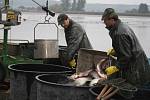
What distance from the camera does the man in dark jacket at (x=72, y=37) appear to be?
702 cm

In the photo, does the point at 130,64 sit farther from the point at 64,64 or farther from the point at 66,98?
the point at 64,64

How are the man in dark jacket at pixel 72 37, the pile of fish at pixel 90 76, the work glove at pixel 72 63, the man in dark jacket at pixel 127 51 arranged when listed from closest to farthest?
1. the man in dark jacket at pixel 127 51
2. the pile of fish at pixel 90 76
3. the man in dark jacket at pixel 72 37
4. the work glove at pixel 72 63

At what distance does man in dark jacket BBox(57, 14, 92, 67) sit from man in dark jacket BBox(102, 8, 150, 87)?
177 centimetres

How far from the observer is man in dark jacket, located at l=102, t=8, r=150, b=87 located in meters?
5.17

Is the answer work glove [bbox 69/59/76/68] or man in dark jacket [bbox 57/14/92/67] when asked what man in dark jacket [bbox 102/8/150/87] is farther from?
work glove [bbox 69/59/76/68]

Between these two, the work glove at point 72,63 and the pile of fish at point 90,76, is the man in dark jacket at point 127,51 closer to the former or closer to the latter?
the pile of fish at point 90,76

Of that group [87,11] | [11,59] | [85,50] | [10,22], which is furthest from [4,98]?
[87,11]

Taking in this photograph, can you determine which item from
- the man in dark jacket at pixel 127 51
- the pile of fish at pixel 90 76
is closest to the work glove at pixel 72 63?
the pile of fish at pixel 90 76

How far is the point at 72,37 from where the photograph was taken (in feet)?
23.5

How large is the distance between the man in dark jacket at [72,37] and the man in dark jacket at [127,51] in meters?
1.77

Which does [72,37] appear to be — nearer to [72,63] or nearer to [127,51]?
[72,63]

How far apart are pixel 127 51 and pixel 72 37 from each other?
2.11m

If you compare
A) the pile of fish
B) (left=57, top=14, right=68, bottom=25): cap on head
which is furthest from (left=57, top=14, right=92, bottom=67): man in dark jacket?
the pile of fish

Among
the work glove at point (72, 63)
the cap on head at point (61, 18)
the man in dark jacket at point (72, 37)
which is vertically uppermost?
the cap on head at point (61, 18)
